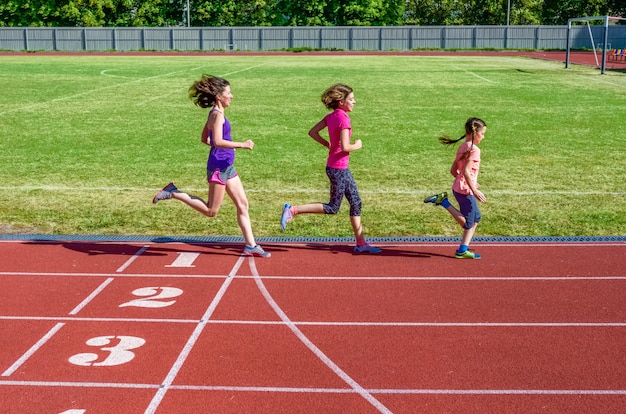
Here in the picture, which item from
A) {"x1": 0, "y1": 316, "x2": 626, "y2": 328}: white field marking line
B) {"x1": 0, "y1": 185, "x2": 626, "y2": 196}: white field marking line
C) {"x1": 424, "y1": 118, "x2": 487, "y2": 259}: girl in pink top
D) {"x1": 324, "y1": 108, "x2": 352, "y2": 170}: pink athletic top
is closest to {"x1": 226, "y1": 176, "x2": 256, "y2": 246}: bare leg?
{"x1": 324, "y1": 108, "x2": 352, "y2": 170}: pink athletic top

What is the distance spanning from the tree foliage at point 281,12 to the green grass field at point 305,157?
4720 centimetres

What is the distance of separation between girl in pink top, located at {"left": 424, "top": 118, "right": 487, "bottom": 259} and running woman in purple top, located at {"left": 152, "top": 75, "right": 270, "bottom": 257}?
2.13 m

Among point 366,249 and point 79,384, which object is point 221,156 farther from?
point 79,384

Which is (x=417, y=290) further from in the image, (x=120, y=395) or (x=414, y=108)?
(x=414, y=108)

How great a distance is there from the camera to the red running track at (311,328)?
215 inches

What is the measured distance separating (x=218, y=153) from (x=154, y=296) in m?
1.74

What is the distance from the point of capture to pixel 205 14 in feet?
254

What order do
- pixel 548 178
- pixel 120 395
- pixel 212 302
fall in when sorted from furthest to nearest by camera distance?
1. pixel 548 178
2. pixel 212 302
3. pixel 120 395

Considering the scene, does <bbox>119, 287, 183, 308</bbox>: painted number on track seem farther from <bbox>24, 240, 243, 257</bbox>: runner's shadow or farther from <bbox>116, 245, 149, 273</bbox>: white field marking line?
<bbox>24, 240, 243, 257</bbox>: runner's shadow

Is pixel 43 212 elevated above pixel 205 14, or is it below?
below

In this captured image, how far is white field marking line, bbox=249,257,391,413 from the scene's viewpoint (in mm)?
5402

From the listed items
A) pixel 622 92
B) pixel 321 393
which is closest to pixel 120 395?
pixel 321 393

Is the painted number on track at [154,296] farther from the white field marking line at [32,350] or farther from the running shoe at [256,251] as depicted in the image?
the running shoe at [256,251]

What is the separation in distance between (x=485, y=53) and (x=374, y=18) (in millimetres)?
16989
